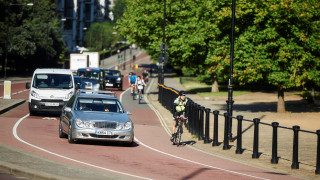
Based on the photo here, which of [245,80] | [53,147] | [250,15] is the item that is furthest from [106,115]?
[250,15]

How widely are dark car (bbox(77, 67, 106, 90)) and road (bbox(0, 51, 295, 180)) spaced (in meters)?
15.9

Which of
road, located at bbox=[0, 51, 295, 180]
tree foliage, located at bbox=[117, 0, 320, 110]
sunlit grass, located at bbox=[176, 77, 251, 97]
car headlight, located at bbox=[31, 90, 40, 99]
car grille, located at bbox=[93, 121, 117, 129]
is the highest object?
tree foliage, located at bbox=[117, 0, 320, 110]

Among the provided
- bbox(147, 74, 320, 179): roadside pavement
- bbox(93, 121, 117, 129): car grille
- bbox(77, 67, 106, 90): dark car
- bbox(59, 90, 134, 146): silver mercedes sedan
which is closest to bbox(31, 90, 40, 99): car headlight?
bbox(147, 74, 320, 179): roadside pavement

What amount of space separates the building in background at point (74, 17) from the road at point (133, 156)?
339 feet

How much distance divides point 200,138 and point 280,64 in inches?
494

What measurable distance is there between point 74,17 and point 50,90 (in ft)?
365

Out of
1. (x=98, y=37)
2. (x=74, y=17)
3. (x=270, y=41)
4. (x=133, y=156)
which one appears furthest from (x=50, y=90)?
(x=74, y=17)

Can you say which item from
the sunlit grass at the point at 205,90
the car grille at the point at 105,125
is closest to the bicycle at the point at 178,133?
the car grille at the point at 105,125

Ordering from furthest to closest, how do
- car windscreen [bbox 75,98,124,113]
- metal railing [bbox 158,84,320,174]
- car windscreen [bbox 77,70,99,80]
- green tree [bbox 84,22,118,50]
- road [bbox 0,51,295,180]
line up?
green tree [bbox 84,22,118,50] < car windscreen [bbox 77,70,99,80] < car windscreen [bbox 75,98,124,113] < metal railing [bbox 158,84,320,174] < road [bbox 0,51,295,180]

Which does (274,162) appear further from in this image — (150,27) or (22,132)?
(150,27)

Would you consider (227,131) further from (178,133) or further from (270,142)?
(270,142)

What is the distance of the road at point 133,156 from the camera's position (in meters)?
12.2

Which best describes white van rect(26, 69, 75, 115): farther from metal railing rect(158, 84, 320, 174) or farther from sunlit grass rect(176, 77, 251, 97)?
sunlit grass rect(176, 77, 251, 97)

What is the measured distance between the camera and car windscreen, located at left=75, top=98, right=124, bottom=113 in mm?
16938
